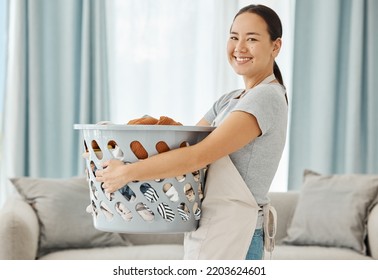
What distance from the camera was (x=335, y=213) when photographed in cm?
383

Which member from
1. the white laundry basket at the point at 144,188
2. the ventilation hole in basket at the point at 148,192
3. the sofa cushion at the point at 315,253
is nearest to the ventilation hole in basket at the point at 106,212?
the white laundry basket at the point at 144,188

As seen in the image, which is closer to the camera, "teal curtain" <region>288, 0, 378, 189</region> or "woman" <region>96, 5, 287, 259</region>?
"woman" <region>96, 5, 287, 259</region>

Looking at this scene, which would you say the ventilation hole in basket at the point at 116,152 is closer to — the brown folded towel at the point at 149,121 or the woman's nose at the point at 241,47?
the brown folded towel at the point at 149,121

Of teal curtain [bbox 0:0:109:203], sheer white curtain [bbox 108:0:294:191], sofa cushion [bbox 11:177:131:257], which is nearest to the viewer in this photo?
sofa cushion [bbox 11:177:131:257]

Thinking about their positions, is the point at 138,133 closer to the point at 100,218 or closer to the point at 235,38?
the point at 100,218

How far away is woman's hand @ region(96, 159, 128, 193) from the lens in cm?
150

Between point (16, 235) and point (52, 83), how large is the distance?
4.93 ft

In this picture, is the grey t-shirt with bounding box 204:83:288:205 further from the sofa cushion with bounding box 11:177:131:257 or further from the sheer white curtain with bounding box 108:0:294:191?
the sheer white curtain with bounding box 108:0:294:191

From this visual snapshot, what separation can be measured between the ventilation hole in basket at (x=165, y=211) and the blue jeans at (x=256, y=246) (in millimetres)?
238

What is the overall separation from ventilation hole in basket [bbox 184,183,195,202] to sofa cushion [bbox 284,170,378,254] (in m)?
2.40

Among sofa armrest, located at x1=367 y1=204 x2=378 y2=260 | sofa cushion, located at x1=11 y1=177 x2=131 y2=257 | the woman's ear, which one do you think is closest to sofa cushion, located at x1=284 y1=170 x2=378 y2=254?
sofa armrest, located at x1=367 y1=204 x2=378 y2=260
